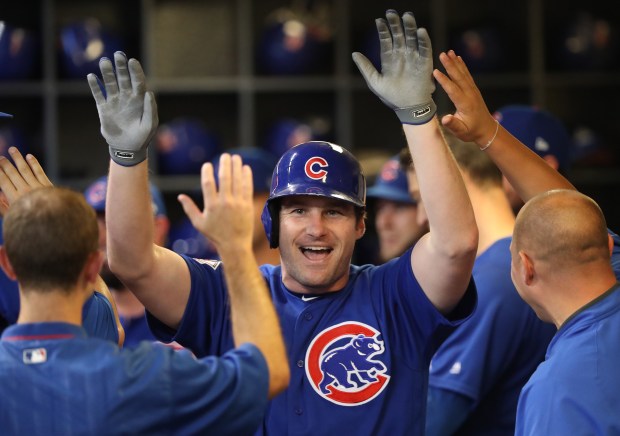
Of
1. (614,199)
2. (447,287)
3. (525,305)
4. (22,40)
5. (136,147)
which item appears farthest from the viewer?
(614,199)

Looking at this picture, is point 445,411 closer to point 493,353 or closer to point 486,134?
point 493,353

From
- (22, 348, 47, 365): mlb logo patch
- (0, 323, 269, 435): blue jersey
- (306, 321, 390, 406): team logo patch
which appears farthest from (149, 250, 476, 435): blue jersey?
(22, 348, 47, 365): mlb logo patch

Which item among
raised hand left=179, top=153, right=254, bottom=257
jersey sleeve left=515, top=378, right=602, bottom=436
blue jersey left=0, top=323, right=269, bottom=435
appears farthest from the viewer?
jersey sleeve left=515, top=378, right=602, bottom=436

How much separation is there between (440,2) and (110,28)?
80.2 inches

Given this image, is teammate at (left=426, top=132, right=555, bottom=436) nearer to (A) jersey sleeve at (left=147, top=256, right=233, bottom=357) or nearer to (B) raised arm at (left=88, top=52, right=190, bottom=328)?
(A) jersey sleeve at (left=147, top=256, right=233, bottom=357)

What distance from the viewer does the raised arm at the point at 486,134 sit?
268 centimetres

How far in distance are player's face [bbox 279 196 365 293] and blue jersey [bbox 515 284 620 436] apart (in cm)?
58

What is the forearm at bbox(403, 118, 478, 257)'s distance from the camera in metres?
2.46

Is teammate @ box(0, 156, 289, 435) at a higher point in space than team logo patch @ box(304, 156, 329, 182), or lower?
lower

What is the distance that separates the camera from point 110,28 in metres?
6.61

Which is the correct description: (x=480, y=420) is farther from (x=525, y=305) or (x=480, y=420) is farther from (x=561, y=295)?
(x=561, y=295)

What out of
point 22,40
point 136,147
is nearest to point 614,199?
point 22,40

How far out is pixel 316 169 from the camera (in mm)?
2707

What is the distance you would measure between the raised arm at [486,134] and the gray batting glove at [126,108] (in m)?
0.69
